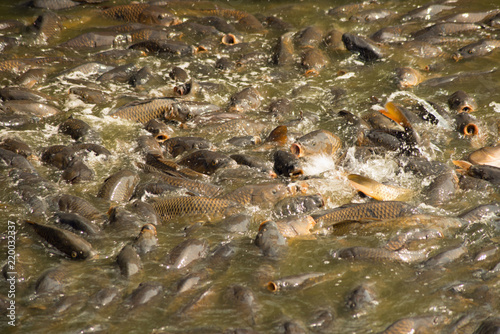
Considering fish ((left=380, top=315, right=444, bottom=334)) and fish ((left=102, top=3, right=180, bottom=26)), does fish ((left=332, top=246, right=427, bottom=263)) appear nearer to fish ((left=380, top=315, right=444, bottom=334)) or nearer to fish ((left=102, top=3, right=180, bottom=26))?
fish ((left=380, top=315, right=444, bottom=334))

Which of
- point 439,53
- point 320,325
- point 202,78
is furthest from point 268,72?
point 320,325

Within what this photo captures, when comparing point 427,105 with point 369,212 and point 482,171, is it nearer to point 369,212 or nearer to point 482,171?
point 482,171

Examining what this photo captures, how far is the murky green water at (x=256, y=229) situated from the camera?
3.35m

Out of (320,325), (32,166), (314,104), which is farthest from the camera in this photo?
(314,104)

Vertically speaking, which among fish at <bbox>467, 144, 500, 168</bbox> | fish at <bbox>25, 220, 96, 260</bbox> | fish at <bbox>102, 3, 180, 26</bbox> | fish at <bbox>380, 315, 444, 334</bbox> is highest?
fish at <bbox>102, 3, 180, 26</bbox>

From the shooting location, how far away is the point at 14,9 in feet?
30.8

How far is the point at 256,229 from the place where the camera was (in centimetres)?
436

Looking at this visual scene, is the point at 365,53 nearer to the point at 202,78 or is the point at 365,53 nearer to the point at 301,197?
the point at 202,78

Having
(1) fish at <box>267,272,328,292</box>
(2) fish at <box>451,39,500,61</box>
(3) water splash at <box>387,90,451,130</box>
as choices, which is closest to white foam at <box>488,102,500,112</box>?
(3) water splash at <box>387,90,451,130</box>

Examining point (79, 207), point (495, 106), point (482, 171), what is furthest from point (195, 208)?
point (495, 106)

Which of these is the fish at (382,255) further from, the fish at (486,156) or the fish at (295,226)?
the fish at (486,156)

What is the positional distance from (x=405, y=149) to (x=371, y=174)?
1.82 ft

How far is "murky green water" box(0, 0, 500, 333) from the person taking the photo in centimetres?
335

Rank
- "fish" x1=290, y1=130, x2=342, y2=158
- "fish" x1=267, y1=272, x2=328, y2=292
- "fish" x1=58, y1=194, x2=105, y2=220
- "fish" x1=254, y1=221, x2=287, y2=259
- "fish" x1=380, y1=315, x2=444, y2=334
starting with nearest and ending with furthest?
"fish" x1=380, y1=315, x2=444, y2=334 < "fish" x1=267, y1=272, x2=328, y2=292 < "fish" x1=254, y1=221, x2=287, y2=259 < "fish" x1=58, y1=194, x2=105, y2=220 < "fish" x1=290, y1=130, x2=342, y2=158
